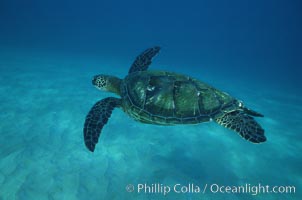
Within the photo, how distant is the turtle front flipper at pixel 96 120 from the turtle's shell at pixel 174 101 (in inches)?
25.4

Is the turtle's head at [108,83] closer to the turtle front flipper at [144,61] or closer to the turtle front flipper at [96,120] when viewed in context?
the turtle front flipper at [96,120]

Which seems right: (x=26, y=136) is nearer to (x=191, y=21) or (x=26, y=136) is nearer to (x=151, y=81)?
(x=151, y=81)

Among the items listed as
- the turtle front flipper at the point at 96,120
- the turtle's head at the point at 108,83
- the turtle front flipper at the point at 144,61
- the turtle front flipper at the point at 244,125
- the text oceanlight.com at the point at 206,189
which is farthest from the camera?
the turtle front flipper at the point at 144,61

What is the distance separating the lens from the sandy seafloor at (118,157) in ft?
17.2


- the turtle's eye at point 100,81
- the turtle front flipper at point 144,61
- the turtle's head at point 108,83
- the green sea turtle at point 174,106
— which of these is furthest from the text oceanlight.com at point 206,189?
the turtle front flipper at point 144,61

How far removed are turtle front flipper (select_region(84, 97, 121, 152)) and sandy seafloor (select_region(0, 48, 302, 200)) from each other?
102 centimetres

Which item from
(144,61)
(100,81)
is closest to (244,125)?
(144,61)

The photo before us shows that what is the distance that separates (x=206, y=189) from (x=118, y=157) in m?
2.57

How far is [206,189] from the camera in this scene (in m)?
5.48

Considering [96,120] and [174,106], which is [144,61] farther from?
[96,120]

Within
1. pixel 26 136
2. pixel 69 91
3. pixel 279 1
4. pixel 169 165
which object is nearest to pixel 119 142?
pixel 169 165

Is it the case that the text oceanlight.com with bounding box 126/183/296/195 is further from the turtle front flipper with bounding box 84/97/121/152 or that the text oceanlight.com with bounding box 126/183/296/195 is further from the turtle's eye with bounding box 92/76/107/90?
the turtle's eye with bounding box 92/76/107/90

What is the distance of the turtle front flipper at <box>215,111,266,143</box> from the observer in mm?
4695

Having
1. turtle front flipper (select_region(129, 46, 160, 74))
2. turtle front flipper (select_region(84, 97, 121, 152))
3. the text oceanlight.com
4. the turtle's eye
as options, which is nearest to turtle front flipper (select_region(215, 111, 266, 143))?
the text oceanlight.com
